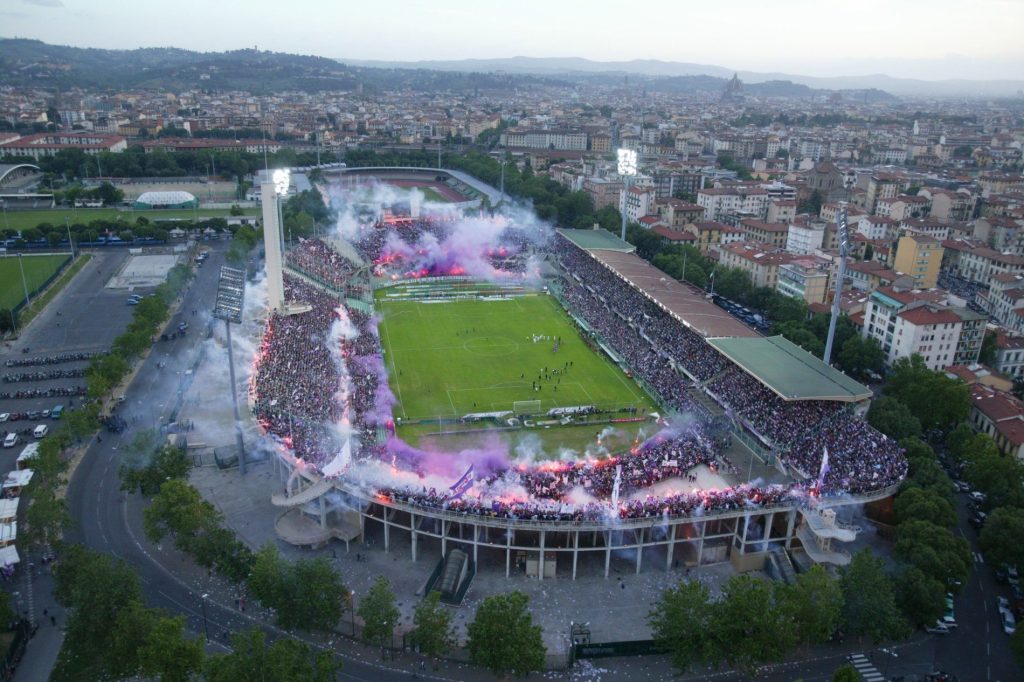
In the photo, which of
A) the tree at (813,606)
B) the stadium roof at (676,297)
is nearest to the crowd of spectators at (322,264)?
the stadium roof at (676,297)

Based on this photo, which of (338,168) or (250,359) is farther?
(338,168)

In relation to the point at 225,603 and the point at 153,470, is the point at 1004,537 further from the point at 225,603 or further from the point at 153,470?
the point at 153,470

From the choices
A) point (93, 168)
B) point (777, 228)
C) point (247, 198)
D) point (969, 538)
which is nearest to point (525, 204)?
point (777, 228)

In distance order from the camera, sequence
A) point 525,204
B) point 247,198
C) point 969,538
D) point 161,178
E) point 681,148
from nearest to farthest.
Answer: point 969,538, point 525,204, point 247,198, point 161,178, point 681,148

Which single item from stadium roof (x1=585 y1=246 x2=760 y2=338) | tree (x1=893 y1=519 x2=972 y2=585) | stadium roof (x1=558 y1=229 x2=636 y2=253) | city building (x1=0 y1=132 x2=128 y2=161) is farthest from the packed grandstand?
city building (x1=0 y1=132 x2=128 y2=161)

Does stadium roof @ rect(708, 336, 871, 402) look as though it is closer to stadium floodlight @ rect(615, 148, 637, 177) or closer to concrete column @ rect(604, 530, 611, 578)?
concrete column @ rect(604, 530, 611, 578)

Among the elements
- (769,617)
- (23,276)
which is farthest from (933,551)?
(23,276)

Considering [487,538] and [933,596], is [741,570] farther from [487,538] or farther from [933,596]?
[487,538]

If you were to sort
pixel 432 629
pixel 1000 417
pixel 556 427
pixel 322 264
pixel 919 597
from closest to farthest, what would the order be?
pixel 432 629
pixel 919 597
pixel 1000 417
pixel 556 427
pixel 322 264
